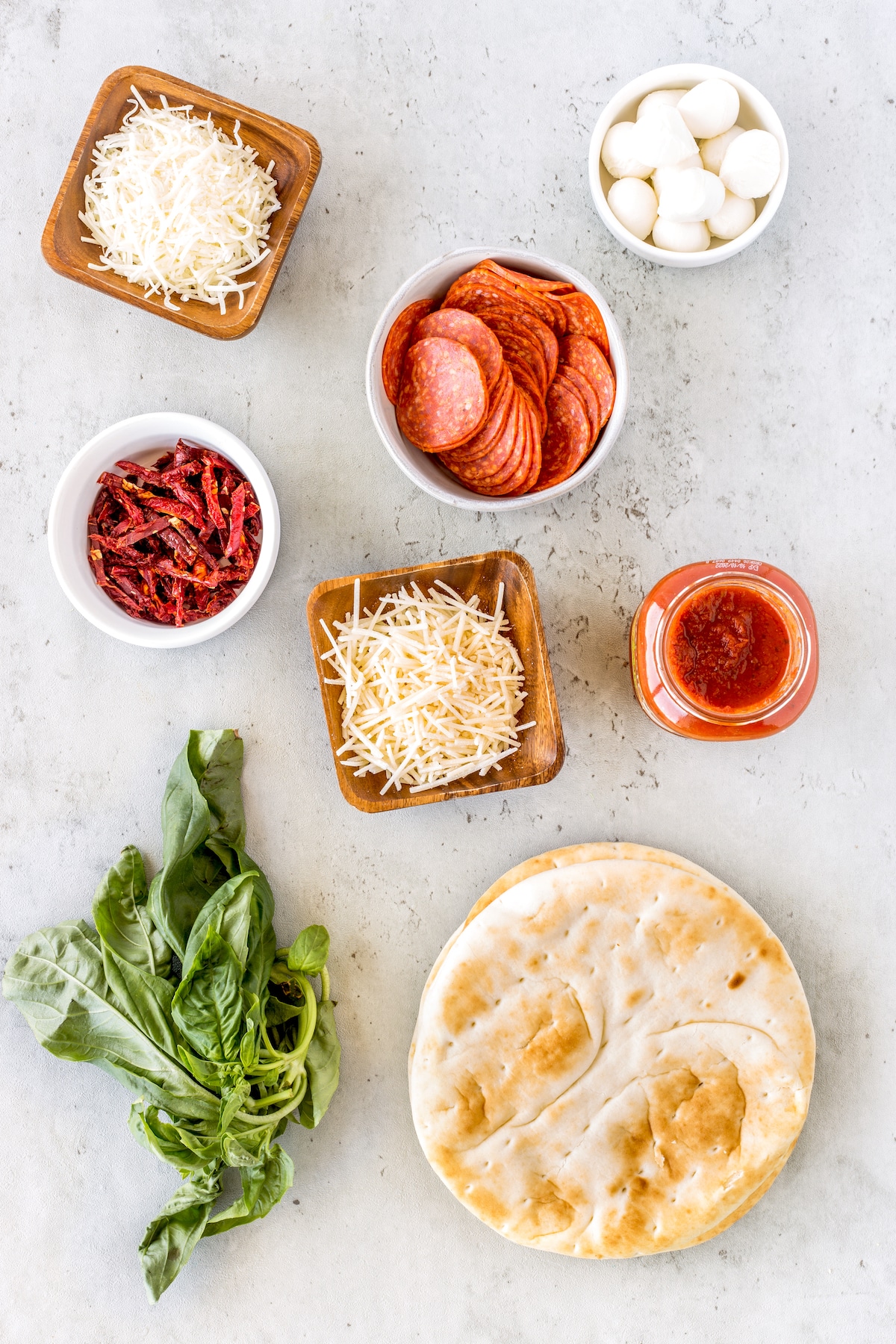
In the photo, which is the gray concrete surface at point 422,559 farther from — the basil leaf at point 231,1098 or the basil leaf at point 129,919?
the basil leaf at point 231,1098

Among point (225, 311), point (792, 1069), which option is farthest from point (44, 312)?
point (792, 1069)

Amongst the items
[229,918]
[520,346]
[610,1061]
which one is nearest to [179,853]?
[229,918]

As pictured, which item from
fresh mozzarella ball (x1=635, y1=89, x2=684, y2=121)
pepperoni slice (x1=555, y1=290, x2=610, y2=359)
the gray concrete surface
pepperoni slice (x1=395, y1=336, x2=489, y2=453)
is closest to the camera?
pepperoni slice (x1=395, y1=336, x2=489, y2=453)

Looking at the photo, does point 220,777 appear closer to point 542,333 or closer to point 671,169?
point 542,333

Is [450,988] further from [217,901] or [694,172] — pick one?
[694,172]

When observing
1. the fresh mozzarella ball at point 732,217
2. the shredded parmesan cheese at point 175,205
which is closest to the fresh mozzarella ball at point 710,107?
the fresh mozzarella ball at point 732,217

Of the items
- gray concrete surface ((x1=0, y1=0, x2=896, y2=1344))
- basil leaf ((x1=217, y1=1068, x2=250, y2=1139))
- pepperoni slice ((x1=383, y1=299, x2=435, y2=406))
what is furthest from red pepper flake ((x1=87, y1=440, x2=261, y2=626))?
basil leaf ((x1=217, y1=1068, x2=250, y2=1139))

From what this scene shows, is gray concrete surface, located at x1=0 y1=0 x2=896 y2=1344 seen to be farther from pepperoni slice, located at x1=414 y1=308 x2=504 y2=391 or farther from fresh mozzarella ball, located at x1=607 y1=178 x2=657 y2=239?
pepperoni slice, located at x1=414 y1=308 x2=504 y2=391
